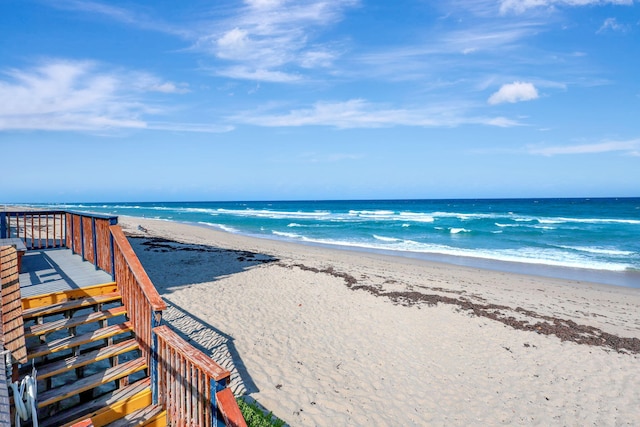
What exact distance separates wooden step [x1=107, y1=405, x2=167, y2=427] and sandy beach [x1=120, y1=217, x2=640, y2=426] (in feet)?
6.35

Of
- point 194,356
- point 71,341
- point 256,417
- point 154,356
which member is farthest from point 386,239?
point 194,356

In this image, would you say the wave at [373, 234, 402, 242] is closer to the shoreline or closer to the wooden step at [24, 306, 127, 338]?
the shoreline

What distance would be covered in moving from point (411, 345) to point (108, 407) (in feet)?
20.2

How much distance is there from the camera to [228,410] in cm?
292

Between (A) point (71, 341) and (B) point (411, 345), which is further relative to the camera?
(B) point (411, 345)

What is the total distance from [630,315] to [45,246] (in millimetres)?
17294

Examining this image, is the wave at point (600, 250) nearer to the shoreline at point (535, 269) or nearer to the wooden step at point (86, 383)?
the shoreline at point (535, 269)

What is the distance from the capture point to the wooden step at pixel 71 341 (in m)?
4.63

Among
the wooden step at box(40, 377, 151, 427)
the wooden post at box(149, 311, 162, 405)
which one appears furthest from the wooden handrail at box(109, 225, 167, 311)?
the wooden step at box(40, 377, 151, 427)

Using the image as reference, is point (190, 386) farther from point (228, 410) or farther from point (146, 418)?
point (146, 418)

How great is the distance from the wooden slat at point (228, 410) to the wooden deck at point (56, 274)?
417cm

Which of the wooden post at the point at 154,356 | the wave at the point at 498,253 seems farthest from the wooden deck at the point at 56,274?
the wave at the point at 498,253

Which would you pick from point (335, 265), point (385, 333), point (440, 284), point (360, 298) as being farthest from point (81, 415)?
point (335, 265)

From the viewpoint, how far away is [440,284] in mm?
14734
